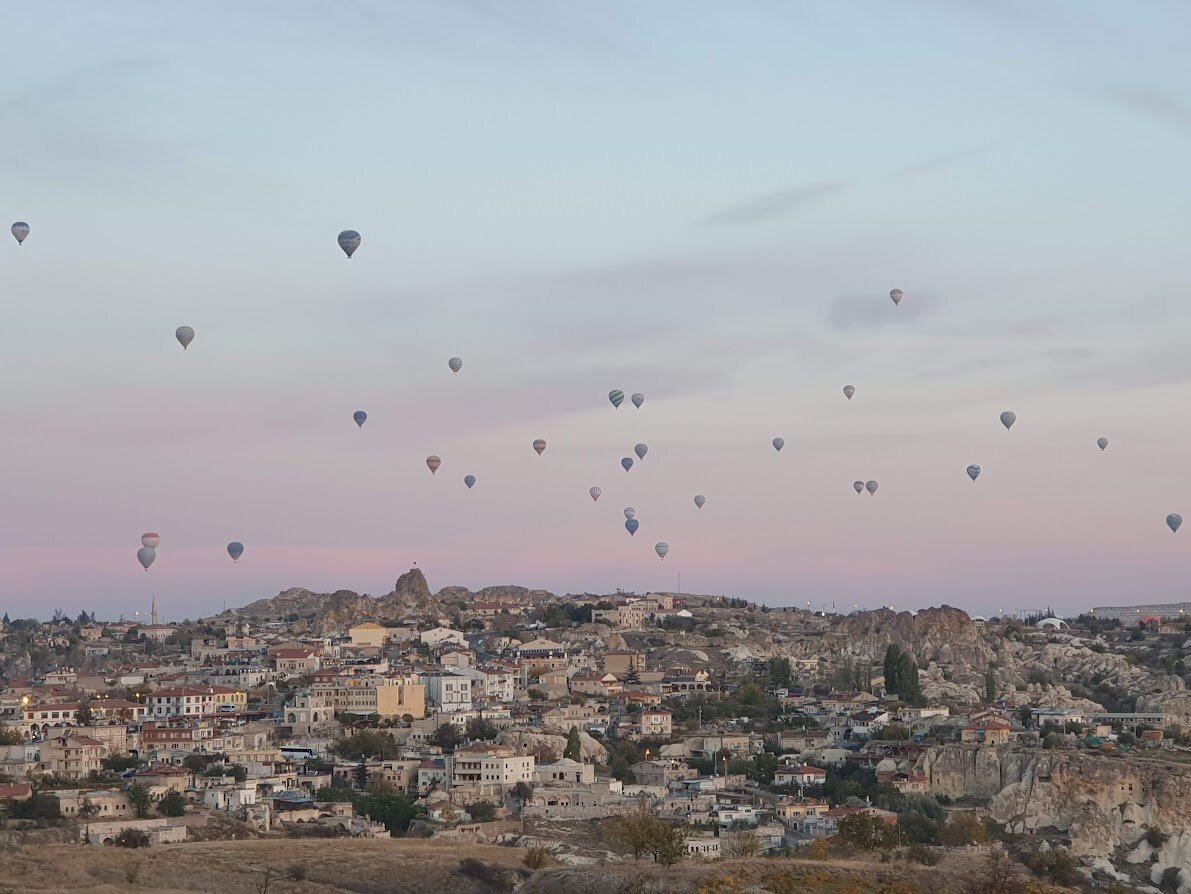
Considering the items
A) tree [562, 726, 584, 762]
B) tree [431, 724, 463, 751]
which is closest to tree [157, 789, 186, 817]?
tree [431, 724, 463, 751]

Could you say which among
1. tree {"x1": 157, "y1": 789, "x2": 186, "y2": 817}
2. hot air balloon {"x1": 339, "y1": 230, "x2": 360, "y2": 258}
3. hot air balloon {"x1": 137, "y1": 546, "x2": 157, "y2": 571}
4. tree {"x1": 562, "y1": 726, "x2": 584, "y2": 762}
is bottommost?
tree {"x1": 157, "y1": 789, "x2": 186, "y2": 817}

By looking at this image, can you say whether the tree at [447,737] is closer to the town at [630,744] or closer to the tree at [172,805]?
the town at [630,744]

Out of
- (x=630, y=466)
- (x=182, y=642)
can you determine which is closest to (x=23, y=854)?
(x=630, y=466)

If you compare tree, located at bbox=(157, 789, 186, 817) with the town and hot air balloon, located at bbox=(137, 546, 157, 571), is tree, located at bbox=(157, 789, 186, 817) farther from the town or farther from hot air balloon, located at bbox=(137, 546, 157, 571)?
hot air balloon, located at bbox=(137, 546, 157, 571)

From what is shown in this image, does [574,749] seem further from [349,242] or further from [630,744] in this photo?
[349,242]

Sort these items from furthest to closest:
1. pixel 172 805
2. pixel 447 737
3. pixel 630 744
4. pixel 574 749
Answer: pixel 630 744 → pixel 447 737 → pixel 574 749 → pixel 172 805

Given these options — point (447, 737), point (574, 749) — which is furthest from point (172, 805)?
point (574, 749)
